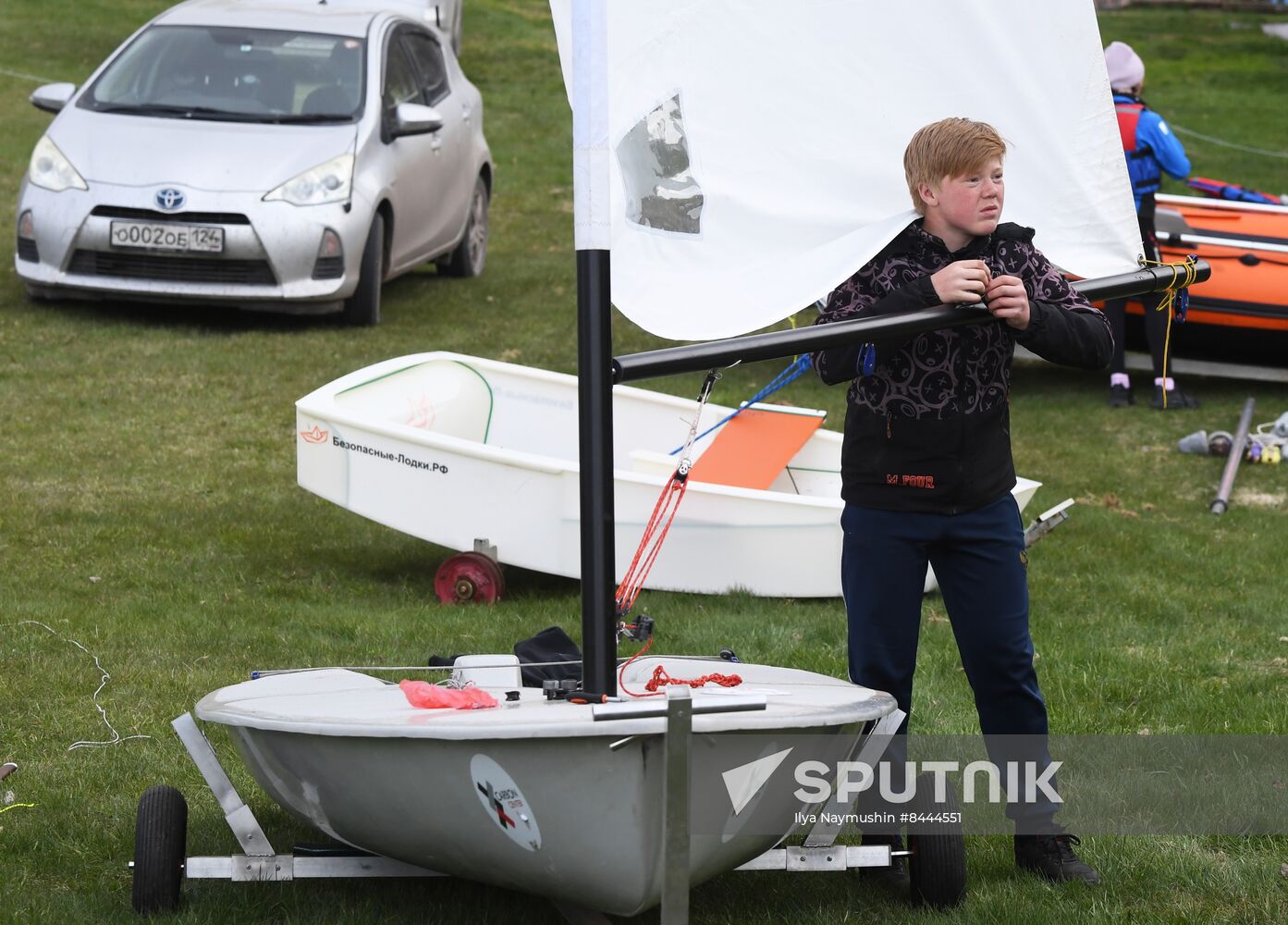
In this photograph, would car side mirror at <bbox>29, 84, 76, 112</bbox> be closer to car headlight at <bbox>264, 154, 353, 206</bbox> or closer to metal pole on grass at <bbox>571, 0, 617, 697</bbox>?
car headlight at <bbox>264, 154, 353, 206</bbox>

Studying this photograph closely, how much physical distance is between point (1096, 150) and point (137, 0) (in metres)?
24.3

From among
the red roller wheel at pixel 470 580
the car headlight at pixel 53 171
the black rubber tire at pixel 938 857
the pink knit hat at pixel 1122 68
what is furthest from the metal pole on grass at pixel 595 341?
the pink knit hat at pixel 1122 68

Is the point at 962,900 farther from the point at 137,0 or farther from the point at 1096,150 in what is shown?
the point at 137,0

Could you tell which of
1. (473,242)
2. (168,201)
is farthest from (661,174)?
(473,242)

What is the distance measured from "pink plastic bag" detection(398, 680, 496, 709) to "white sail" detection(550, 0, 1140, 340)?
84cm

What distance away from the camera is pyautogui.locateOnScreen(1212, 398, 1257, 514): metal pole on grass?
26.3 ft

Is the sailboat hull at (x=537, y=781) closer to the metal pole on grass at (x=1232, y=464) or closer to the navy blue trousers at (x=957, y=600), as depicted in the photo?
the navy blue trousers at (x=957, y=600)

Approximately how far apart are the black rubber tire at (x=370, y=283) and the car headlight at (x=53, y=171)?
1768mm

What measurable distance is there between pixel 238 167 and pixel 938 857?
7.67 m

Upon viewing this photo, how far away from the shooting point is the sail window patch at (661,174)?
10.7 ft

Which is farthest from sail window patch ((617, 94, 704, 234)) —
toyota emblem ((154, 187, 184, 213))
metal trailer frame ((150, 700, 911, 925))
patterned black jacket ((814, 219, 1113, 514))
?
toyota emblem ((154, 187, 184, 213))

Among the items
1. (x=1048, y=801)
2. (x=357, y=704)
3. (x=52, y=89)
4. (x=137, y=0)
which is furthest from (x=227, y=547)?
(x=137, y=0)

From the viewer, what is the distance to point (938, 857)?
3.60 metres

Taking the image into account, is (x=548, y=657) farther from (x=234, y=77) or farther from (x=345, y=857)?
(x=234, y=77)
